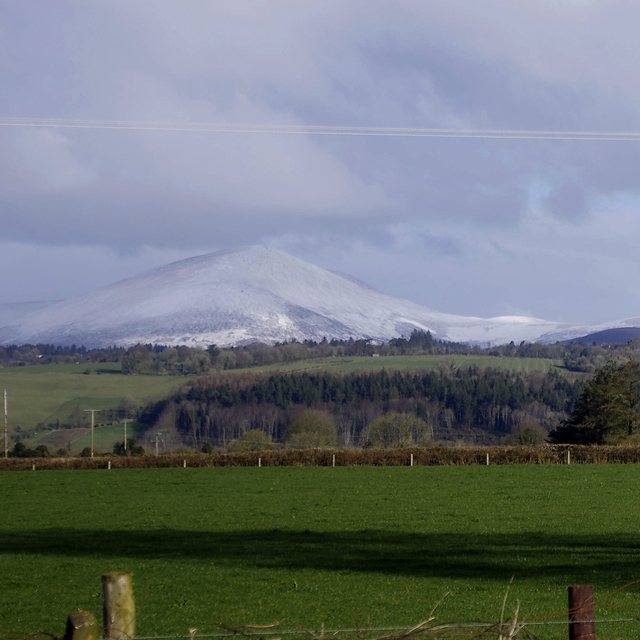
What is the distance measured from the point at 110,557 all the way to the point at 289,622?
376 inches

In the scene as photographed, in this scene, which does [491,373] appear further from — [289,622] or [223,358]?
[289,622]

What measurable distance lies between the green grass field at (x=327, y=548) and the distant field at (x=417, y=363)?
112401mm

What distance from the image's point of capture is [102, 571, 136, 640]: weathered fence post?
4941 mm

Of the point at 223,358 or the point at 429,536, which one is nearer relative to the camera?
the point at 429,536

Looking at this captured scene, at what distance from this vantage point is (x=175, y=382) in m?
144

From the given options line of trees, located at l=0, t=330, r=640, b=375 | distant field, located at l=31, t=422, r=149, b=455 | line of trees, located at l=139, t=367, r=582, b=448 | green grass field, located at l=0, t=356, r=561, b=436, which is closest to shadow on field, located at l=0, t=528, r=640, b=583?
distant field, located at l=31, t=422, r=149, b=455

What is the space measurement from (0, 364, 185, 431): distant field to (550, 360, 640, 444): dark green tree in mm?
79595

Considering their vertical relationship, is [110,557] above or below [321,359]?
below

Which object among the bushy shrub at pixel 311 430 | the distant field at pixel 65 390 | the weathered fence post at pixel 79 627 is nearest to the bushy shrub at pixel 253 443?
the bushy shrub at pixel 311 430

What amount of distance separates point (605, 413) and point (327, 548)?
4672 cm

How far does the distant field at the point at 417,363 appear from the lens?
153875 millimetres

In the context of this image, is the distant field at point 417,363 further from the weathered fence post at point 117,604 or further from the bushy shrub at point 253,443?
the weathered fence post at point 117,604

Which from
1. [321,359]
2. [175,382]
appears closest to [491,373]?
[321,359]

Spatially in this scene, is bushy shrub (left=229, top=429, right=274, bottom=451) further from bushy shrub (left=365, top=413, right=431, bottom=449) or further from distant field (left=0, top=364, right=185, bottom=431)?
distant field (left=0, top=364, right=185, bottom=431)
